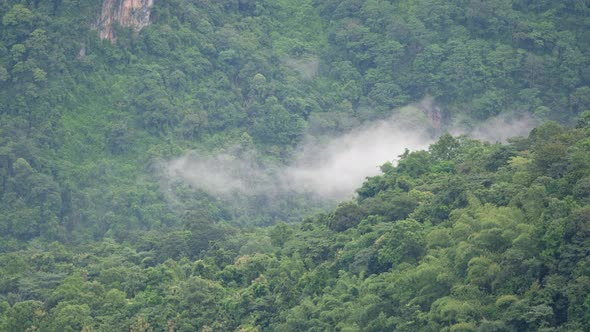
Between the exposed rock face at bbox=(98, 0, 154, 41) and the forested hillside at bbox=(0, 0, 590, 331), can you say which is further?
the exposed rock face at bbox=(98, 0, 154, 41)

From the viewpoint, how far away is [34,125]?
9238 centimetres

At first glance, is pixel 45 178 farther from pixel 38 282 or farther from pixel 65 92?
pixel 38 282

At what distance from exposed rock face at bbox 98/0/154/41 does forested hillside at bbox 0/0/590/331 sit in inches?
4.3

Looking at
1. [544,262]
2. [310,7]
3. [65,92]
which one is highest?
[310,7]

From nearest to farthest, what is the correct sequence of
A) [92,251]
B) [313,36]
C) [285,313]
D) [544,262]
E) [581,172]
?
[544,262], [581,172], [285,313], [92,251], [313,36]

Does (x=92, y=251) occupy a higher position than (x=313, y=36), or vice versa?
(x=313, y=36)

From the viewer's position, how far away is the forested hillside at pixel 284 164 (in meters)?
57.9

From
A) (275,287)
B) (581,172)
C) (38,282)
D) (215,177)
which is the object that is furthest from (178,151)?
(581,172)

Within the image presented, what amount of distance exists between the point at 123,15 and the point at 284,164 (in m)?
11.1

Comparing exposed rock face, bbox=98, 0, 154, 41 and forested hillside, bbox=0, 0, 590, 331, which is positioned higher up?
exposed rock face, bbox=98, 0, 154, 41

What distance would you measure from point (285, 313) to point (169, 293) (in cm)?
593

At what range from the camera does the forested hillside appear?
190ft

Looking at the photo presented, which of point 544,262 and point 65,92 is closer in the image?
point 544,262

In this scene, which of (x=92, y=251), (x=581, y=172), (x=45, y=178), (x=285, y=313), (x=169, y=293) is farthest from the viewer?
(x=45, y=178)
